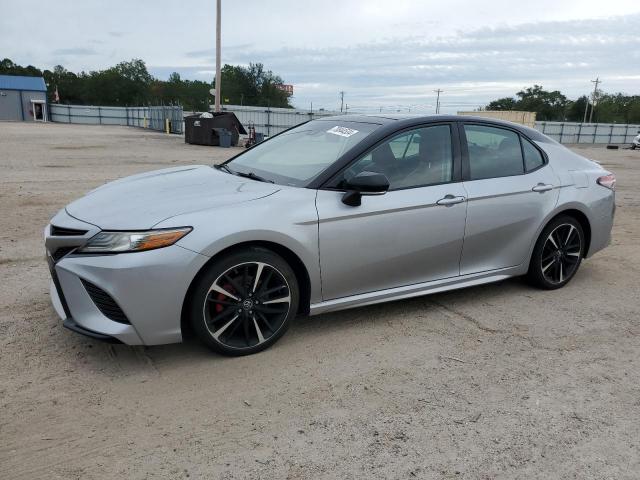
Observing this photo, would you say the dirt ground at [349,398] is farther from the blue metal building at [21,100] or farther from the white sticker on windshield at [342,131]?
the blue metal building at [21,100]

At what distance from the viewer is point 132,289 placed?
9.71 feet

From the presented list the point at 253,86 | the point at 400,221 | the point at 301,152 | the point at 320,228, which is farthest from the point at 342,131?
the point at 253,86

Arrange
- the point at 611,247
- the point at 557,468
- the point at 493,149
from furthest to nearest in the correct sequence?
the point at 611,247 → the point at 493,149 → the point at 557,468

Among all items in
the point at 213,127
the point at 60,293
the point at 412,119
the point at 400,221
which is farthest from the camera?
the point at 213,127

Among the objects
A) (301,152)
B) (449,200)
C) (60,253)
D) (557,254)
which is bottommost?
(557,254)

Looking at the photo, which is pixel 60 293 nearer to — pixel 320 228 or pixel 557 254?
pixel 320 228

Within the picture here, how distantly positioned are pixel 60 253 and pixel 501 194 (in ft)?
10.7

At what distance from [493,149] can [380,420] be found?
2.65 meters

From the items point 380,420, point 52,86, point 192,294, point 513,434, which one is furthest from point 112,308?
point 52,86

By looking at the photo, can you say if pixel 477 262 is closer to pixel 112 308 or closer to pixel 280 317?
pixel 280 317

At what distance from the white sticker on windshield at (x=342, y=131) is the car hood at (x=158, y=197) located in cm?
80

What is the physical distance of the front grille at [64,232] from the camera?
314 cm

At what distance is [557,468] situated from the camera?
2465 millimetres

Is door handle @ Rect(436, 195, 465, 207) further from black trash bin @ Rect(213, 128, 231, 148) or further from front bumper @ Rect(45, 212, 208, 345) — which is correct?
black trash bin @ Rect(213, 128, 231, 148)
